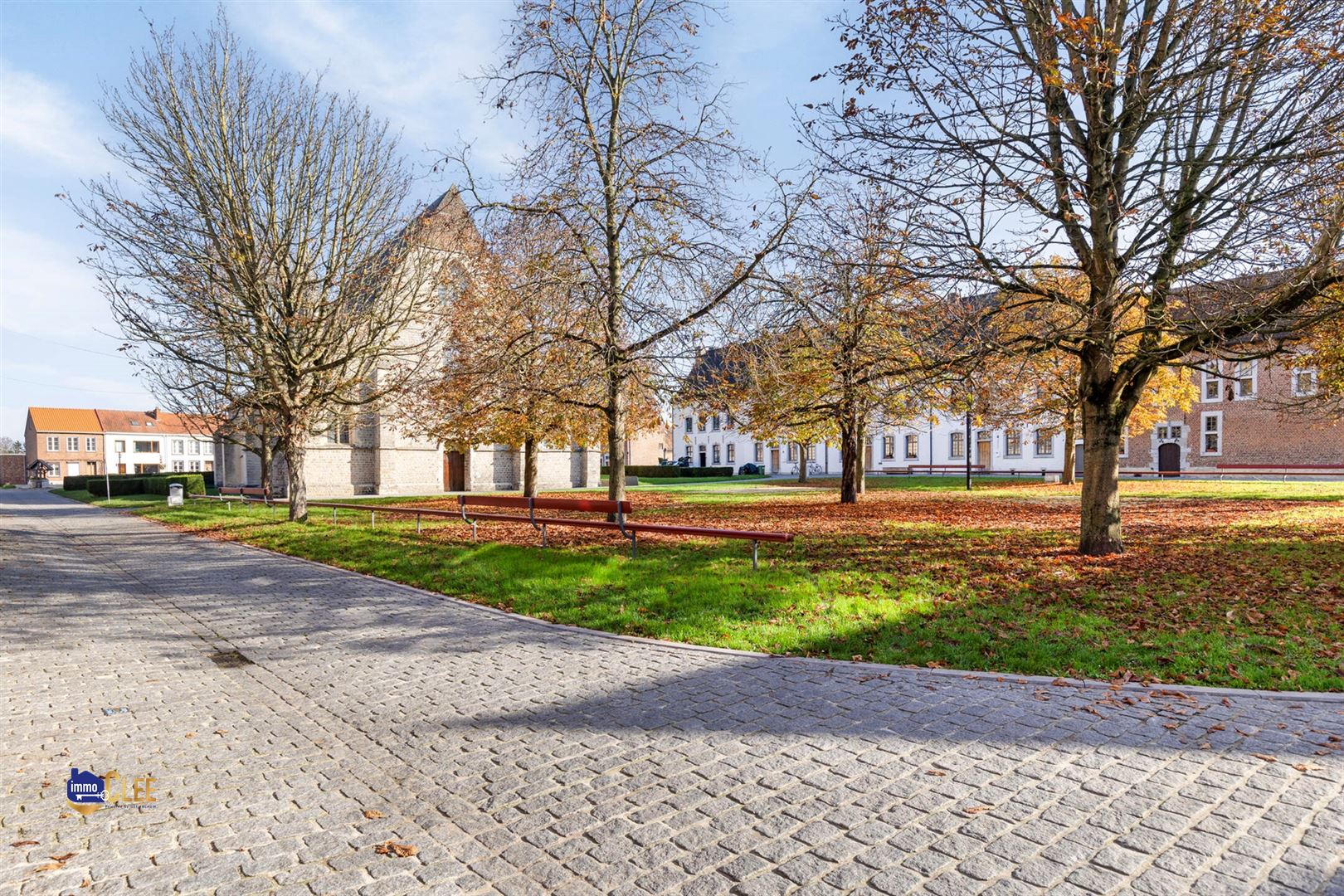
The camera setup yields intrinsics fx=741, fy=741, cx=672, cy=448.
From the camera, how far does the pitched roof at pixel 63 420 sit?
281ft

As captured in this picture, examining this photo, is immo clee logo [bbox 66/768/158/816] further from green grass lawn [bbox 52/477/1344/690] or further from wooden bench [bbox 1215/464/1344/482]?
wooden bench [bbox 1215/464/1344/482]

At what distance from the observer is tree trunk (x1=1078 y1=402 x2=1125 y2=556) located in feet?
32.0

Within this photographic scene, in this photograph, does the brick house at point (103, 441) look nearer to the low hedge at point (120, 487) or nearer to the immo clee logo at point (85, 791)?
the low hedge at point (120, 487)

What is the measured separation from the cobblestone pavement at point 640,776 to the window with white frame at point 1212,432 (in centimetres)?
4394

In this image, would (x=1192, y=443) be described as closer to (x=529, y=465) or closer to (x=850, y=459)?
(x=850, y=459)

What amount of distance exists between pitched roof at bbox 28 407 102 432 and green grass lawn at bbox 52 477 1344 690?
9432 centimetres

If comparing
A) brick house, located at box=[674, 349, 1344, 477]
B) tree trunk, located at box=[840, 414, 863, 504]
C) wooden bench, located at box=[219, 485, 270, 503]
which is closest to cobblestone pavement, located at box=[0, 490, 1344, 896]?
tree trunk, located at box=[840, 414, 863, 504]

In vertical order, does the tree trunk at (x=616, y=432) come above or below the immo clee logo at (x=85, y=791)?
above

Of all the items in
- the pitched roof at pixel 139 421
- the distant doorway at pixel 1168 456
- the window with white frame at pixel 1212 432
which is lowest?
the distant doorway at pixel 1168 456

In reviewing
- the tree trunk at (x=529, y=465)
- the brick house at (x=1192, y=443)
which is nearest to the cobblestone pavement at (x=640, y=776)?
the brick house at (x=1192, y=443)

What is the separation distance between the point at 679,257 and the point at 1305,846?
11365mm

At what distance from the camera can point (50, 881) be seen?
2.98 m

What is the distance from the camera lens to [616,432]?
559 inches

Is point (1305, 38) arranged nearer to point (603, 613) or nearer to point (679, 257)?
point (679, 257)
